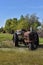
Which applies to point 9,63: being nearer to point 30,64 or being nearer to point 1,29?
point 30,64

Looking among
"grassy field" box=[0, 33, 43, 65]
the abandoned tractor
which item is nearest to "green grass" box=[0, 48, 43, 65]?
"grassy field" box=[0, 33, 43, 65]

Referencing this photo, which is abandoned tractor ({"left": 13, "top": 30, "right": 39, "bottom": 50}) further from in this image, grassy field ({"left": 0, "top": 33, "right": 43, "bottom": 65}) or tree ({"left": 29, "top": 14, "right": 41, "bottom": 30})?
tree ({"left": 29, "top": 14, "right": 41, "bottom": 30})

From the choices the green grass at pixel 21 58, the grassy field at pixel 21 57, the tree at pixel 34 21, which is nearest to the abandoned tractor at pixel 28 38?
the grassy field at pixel 21 57

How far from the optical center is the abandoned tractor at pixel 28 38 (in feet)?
63.7

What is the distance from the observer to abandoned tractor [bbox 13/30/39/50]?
63.7ft

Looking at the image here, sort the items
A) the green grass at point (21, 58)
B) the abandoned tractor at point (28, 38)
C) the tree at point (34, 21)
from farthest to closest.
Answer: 1. the tree at point (34, 21)
2. the abandoned tractor at point (28, 38)
3. the green grass at point (21, 58)

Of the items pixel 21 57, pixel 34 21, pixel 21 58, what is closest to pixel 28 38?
pixel 21 57

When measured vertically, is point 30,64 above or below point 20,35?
below

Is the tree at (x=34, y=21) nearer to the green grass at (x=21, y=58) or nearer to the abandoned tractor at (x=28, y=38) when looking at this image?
the abandoned tractor at (x=28, y=38)

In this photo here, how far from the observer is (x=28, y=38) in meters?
20.1

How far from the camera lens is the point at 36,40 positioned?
68.0 ft

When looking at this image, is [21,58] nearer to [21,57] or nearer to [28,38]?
[21,57]

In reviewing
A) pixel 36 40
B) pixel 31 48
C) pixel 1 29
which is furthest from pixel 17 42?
pixel 1 29

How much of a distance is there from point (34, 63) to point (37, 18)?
2516 inches
